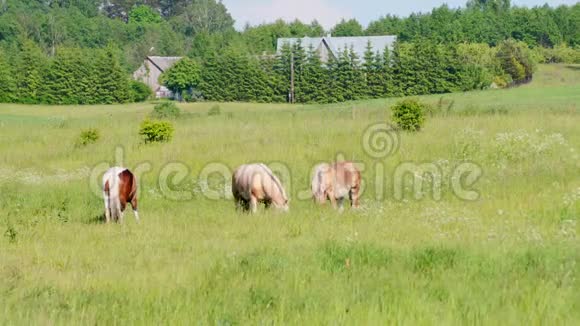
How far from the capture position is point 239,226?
12.1 metres

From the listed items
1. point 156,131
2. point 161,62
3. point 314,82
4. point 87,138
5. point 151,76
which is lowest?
point 87,138

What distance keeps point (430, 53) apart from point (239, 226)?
6710 centimetres

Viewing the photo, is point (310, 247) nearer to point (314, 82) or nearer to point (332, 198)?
point (332, 198)

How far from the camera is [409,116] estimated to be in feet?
81.9

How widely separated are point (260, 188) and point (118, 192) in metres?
2.96

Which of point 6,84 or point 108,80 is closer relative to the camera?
point 6,84

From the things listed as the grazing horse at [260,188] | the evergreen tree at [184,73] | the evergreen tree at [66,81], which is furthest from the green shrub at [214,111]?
the evergreen tree at [184,73]

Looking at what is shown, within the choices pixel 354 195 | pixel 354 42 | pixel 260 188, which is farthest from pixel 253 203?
pixel 354 42

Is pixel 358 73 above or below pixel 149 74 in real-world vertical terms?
below

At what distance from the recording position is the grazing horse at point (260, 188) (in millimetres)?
13969

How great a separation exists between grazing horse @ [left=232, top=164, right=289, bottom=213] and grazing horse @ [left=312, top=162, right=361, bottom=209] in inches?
39.4

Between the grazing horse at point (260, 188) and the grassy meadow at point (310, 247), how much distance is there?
1.61 feet

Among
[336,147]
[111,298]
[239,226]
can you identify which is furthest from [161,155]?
[111,298]

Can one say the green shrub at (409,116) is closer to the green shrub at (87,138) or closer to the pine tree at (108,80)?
the green shrub at (87,138)
